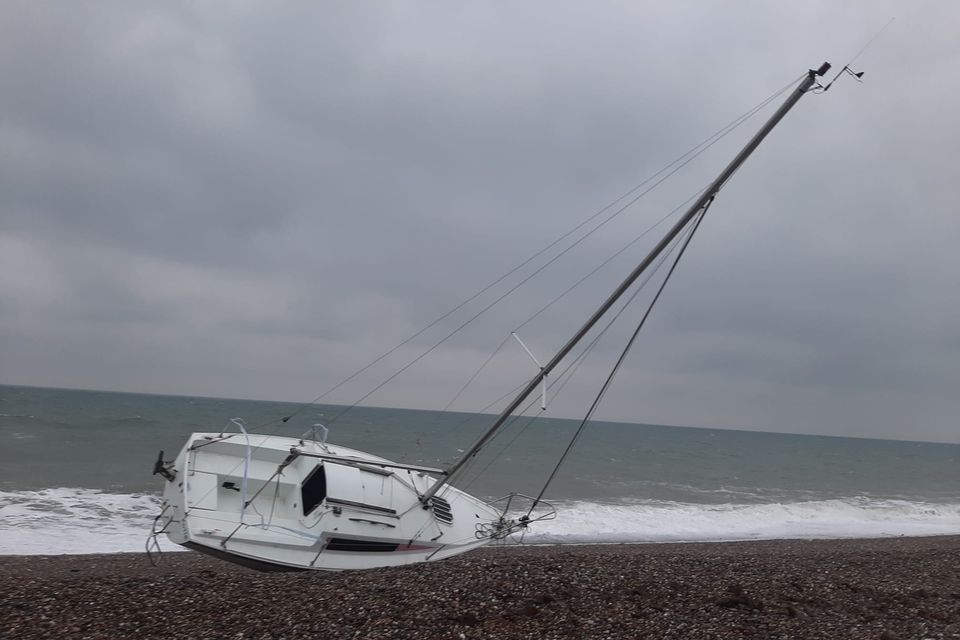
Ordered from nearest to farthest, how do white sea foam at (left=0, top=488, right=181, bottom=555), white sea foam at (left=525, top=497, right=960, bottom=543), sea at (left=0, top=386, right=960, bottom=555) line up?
1. white sea foam at (left=0, top=488, right=181, bottom=555)
2. sea at (left=0, top=386, right=960, bottom=555)
3. white sea foam at (left=525, top=497, right=960, bottom=543)

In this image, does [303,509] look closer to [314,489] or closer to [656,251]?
[314,489]

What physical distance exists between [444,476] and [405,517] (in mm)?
1463

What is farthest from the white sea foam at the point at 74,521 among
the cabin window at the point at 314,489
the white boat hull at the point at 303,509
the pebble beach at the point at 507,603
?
the pebble beach at the point at 507,603

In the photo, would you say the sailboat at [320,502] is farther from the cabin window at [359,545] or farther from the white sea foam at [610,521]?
the white sea foam at [610,521]

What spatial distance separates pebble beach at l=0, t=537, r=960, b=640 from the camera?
32.7 ft

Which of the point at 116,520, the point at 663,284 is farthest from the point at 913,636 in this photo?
the point at 116,520

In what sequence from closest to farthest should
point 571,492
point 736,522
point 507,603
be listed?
point 507,603 < point 736,522 < point 571,492

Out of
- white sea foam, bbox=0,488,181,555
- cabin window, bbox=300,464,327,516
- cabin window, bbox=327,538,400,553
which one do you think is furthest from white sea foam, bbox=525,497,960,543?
white sea foam, bbox=0,488,181,555

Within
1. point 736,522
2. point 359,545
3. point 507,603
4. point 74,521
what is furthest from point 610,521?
point 507,603

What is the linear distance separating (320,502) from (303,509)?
1.78ft

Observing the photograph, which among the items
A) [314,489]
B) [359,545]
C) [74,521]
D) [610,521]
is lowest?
[359,545]

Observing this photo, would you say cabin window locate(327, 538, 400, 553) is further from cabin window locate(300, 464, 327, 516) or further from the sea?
the sea

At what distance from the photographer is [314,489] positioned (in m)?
16.5

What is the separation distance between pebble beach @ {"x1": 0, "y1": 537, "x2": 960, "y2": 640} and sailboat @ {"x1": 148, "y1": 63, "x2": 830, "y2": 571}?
0.89 metres
